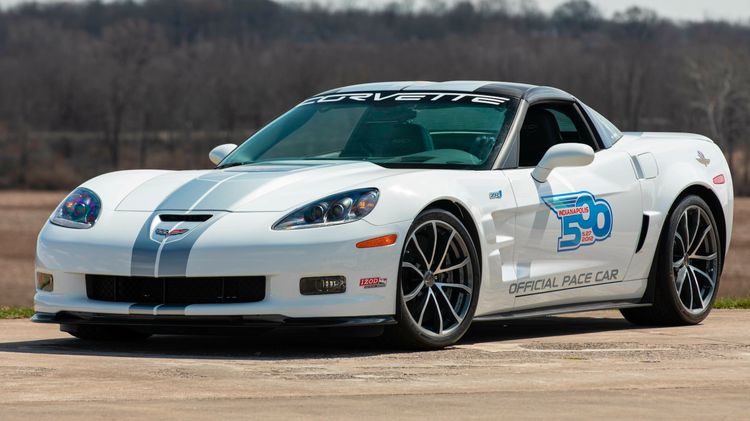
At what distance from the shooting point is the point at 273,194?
24.2 feet

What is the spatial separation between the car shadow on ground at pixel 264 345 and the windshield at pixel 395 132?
1004 mm

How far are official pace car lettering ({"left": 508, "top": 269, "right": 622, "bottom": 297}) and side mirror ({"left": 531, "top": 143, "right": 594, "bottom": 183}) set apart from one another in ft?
1.91

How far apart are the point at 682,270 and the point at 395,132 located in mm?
2280

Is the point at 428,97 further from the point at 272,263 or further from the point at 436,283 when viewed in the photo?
the point at 272,263

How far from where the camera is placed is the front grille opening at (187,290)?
7.15m

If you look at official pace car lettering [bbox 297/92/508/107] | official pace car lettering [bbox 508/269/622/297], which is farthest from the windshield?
official pace car lettering [bbox 508/269/622/297]

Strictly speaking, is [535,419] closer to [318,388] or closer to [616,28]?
[318,388]

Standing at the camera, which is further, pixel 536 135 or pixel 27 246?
pixel 27 246

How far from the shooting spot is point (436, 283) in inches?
297

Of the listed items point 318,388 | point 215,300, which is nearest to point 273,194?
point 215,300

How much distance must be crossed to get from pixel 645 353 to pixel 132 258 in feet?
8.52

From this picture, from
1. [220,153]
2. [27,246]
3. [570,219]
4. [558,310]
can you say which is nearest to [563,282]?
[558,310]

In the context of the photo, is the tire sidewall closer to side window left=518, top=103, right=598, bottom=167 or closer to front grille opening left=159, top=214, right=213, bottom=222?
side window left=518, top=103, right=598, bottom=167

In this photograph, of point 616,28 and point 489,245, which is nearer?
point 489,245
